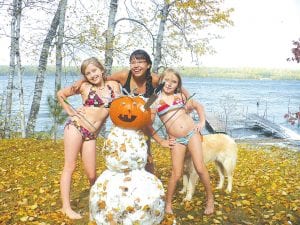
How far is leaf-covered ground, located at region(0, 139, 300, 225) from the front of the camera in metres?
5.60

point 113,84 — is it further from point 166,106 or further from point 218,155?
point 218,155

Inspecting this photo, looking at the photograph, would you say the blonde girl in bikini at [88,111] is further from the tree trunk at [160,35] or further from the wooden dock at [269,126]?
the wooden dock at [269,126]

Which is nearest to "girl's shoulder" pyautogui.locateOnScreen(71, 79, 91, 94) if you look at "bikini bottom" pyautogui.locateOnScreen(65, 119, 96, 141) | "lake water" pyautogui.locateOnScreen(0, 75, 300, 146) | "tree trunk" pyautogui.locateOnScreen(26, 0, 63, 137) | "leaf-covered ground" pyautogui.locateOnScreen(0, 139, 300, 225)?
"bikini bottom" pyautogui.locateOnScreen(65, 119, 96, 141)

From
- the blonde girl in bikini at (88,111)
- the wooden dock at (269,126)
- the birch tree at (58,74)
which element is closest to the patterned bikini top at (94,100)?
the blonde girl in bikini at (88,111)

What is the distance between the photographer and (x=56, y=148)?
12.9 meters

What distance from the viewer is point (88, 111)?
15.6 feet

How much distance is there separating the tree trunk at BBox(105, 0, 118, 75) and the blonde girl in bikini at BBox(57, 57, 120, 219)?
384 inches

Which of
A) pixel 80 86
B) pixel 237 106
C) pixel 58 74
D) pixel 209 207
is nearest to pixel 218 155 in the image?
pixel 209 207

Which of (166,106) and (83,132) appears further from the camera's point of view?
(166,106)

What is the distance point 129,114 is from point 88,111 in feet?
3.11

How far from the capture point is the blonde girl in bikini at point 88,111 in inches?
186

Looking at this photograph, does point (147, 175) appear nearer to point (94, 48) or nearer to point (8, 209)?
point (8, 209)

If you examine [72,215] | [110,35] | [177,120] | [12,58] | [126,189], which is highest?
[110,35]

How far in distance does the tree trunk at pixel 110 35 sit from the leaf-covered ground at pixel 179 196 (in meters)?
5.27
